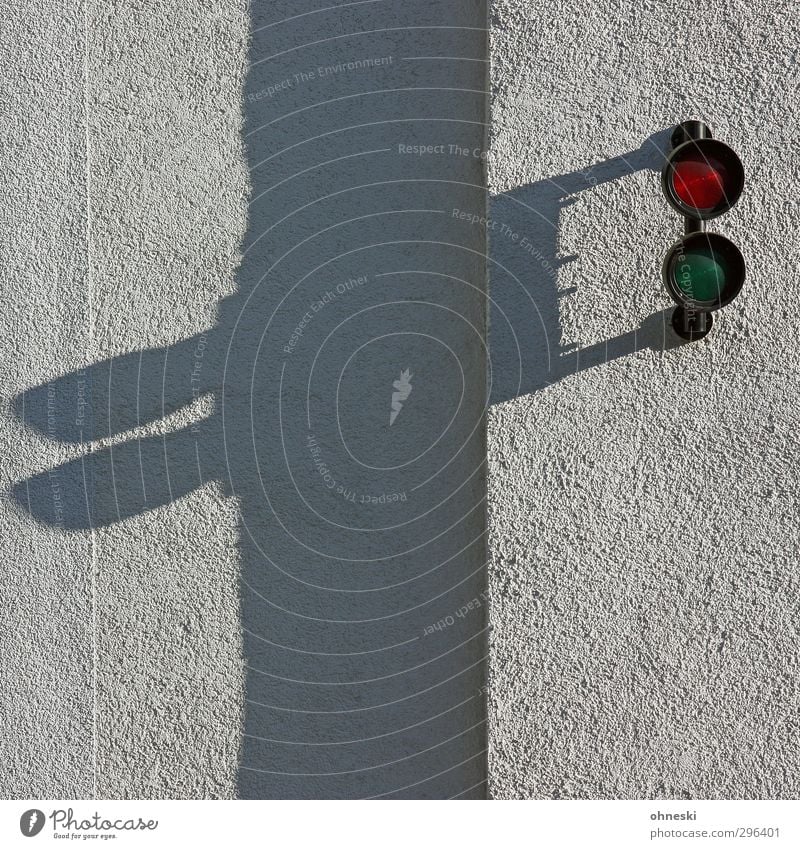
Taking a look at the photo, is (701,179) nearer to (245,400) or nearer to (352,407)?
(352,407)

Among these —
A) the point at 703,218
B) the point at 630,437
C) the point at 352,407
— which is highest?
the point at 703,218

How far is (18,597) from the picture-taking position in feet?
9.46

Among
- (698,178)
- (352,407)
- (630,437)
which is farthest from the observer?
(352,407)

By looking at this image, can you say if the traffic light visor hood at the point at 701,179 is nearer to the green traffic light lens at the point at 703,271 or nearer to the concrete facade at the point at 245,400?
the green traffic light lens at the point at 703,271

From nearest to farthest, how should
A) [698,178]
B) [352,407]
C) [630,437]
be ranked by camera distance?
[698,178] < [630,437] < [352,407]

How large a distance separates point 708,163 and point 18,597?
286 cm

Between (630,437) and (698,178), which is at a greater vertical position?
(698,178)

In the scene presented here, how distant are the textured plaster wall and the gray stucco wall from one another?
10.2 inches

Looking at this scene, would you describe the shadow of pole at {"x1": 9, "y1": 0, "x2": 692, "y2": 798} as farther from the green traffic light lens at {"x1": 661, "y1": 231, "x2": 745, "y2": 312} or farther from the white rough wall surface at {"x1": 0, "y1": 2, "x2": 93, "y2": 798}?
the green traffic light lens at {"x1": 661, "y1": 231, "x2": 745, "y2": 312}

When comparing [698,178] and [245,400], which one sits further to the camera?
[245,400]

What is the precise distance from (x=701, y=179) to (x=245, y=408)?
5.72ft

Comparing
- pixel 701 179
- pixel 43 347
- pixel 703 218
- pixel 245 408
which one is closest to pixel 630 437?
pixel 703 218

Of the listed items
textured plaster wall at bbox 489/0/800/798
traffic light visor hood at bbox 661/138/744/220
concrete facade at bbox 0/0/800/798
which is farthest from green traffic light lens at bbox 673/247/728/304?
concrete facade at bbox 0/0/800/798

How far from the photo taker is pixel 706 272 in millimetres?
2336
